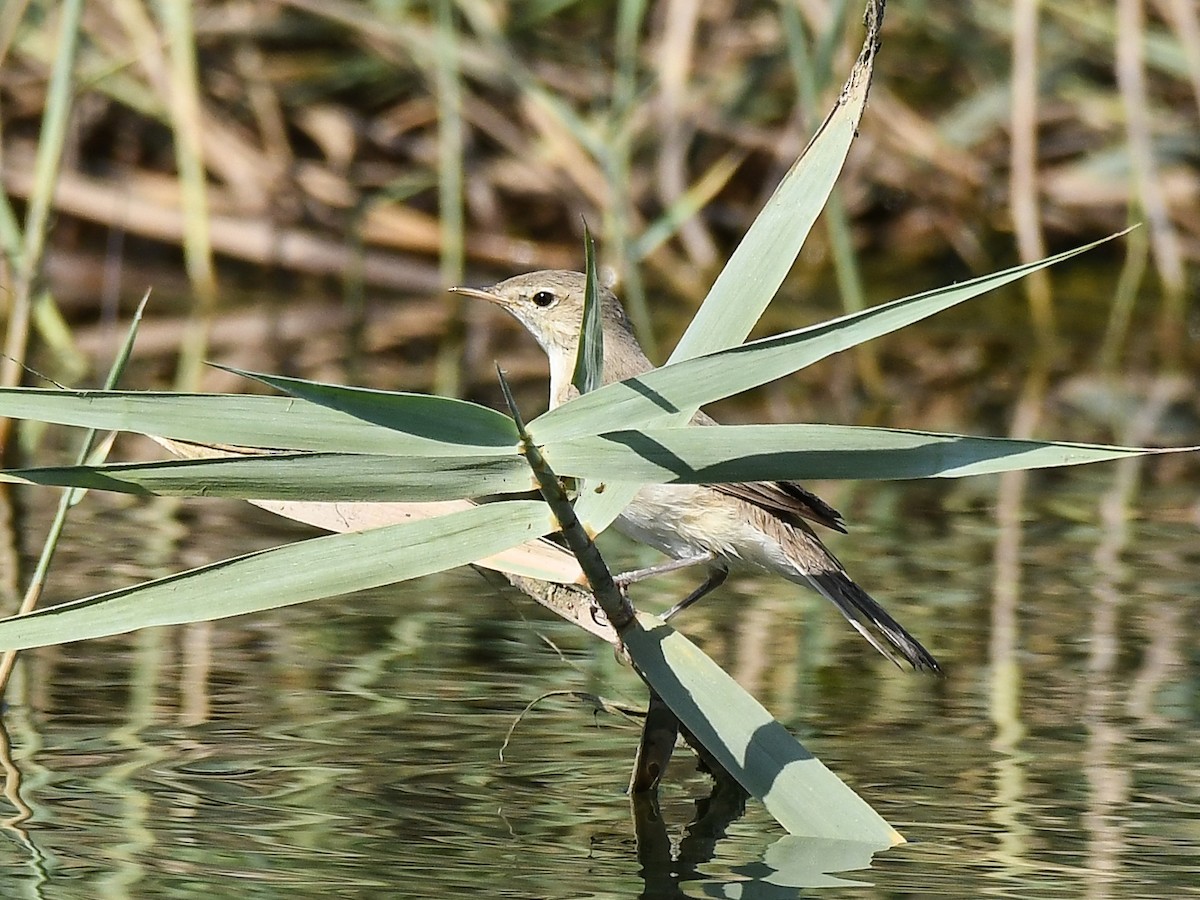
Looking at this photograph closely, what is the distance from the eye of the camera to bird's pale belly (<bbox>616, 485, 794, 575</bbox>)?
4.16m

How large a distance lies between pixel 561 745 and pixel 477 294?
172cm

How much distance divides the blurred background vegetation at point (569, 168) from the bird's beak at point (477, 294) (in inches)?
150

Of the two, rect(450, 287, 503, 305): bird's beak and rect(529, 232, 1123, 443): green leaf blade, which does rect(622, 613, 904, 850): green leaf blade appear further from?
rect(450, 287, 503, 305): bird's beak

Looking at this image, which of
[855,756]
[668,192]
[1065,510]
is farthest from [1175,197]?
[855,756]

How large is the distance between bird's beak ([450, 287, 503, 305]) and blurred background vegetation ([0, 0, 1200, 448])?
3.82 metres

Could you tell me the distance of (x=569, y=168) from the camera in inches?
395

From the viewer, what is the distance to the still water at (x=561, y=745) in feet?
9.48

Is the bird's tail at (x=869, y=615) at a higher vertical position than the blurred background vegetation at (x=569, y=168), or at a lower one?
lower

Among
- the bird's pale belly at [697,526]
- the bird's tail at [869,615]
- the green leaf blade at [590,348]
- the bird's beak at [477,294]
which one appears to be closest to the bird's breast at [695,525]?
the bird's pale belly at [697,526]

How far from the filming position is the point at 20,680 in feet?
12.7

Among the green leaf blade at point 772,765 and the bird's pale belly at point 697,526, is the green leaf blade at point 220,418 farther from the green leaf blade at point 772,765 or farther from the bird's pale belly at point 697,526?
the bird's pale belly at point 697,526

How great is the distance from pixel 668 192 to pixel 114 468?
7533 mm

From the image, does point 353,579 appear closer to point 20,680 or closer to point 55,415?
point 55,415

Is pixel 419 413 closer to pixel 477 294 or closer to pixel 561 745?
pixel 561 745
